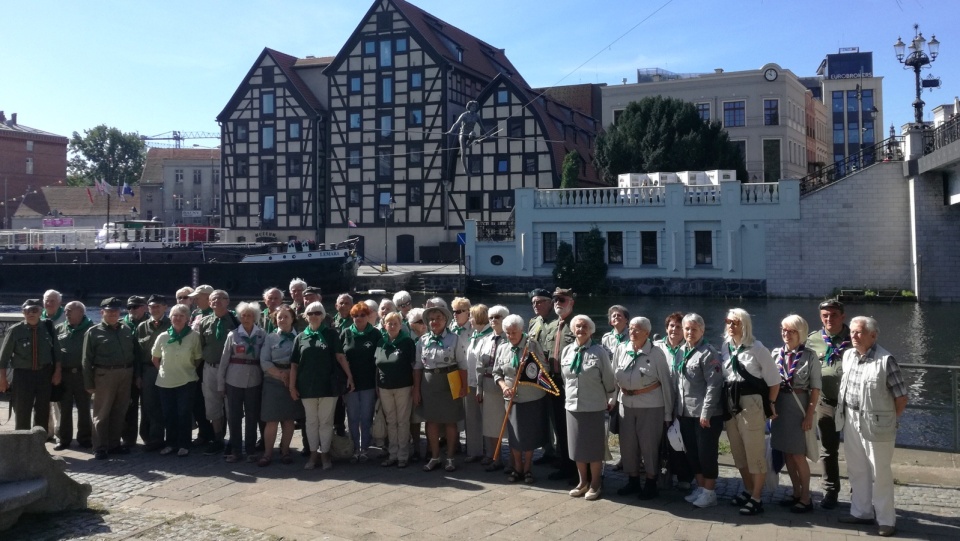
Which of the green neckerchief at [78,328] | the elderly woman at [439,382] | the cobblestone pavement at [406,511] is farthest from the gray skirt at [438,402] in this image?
the green neckerchief at [78,328]

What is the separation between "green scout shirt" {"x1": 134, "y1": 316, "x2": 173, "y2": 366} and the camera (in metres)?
8.86

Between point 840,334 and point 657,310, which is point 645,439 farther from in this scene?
point 657,310

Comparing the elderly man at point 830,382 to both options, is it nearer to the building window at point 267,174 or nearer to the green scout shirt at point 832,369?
the green scout shirt at point 832,369

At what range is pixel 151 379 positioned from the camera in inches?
351

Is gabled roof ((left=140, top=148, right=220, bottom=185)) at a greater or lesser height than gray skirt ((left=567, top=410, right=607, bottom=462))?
greater

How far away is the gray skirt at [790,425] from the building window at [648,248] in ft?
111

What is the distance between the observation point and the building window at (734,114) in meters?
52.0

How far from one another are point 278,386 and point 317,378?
1.63ft

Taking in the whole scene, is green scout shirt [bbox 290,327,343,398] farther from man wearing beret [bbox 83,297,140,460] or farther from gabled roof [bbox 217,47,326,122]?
gabled roof [bbox 217,47,326,122]

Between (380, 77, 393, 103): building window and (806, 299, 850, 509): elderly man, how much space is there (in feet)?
161

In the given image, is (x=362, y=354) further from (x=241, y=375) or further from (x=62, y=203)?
(x=62, y=203)

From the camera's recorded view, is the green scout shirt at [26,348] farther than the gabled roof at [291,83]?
No

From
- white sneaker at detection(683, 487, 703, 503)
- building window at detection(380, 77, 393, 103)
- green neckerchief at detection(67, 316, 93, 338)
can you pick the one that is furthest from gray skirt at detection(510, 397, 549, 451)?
building window at detection(380, 77, 393, 103)

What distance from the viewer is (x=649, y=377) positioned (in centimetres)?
680
